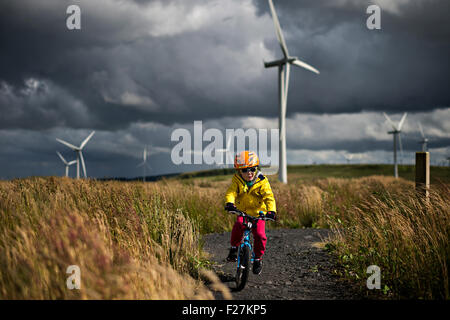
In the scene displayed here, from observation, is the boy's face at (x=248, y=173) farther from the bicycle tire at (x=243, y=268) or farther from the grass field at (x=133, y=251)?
the grass field at (x=133, y=251)

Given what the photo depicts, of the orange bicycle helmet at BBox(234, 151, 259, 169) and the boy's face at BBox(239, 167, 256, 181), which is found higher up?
the orange bicycle helmet at BBox(234, 151, 259, 169)

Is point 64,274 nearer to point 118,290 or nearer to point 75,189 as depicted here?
point 118,290

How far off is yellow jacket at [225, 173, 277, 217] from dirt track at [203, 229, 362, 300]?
1.45 m

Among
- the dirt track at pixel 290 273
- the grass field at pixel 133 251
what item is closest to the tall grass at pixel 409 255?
the grass field at pixel 133 251

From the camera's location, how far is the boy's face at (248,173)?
20.9ft

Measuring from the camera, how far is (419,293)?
17.4 ft

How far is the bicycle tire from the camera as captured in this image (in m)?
5.95

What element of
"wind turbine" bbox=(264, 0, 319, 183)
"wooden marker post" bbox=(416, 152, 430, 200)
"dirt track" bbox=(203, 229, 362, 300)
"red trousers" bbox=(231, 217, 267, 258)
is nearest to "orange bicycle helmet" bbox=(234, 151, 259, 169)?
"red trousers" bbox=(231, 217, 267, 258)

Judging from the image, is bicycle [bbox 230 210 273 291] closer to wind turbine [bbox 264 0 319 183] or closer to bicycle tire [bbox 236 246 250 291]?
bicycle tire [bbox 236 246 250 291]

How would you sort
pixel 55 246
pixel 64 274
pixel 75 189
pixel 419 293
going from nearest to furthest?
pixel 64 274 < pixel 55 246 < pixel 419 293 < pixel 75 189

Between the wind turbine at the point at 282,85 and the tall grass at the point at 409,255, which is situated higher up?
the wind turbine at the point at 282,85

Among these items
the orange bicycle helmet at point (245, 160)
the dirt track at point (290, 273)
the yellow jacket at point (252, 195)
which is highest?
the orange bicycle helmet at point (245, 160)
